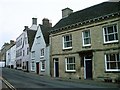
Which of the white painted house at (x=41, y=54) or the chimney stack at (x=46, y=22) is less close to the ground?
the chimney stack at (x=46, y=22)

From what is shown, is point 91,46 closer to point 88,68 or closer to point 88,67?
point 88,67

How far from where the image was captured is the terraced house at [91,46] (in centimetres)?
2483

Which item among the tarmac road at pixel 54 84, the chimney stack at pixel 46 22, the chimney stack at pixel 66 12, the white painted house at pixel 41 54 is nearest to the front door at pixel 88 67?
the tarmac road at pixel 54 84

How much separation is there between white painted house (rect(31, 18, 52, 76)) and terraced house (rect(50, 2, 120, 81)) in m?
2.56

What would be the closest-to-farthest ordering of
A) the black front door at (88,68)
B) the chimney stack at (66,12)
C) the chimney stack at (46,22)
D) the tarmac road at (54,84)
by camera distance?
the tarmac road at (54,84), the black front door at (88,68), the chimney stack at (66,12), the chimney stack at (46,22)

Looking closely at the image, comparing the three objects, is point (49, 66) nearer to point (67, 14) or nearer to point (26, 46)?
point (67, 14)

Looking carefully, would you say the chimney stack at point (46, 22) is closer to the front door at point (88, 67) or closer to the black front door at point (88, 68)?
the front door at point (88, 67)

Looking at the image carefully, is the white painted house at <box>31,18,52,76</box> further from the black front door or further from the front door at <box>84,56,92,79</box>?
the black front door

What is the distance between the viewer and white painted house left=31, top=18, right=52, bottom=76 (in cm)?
3780

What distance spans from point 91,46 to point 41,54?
14992 mm

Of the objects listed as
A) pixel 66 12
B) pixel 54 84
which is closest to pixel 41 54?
pixel 66 12

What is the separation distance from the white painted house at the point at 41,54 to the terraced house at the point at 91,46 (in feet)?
8.41

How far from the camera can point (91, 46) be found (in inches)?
1088

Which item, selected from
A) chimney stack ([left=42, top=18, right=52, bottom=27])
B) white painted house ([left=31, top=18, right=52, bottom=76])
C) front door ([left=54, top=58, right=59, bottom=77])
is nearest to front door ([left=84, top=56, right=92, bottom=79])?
front door ([left=54, top=58, right=59, bottom=77])
